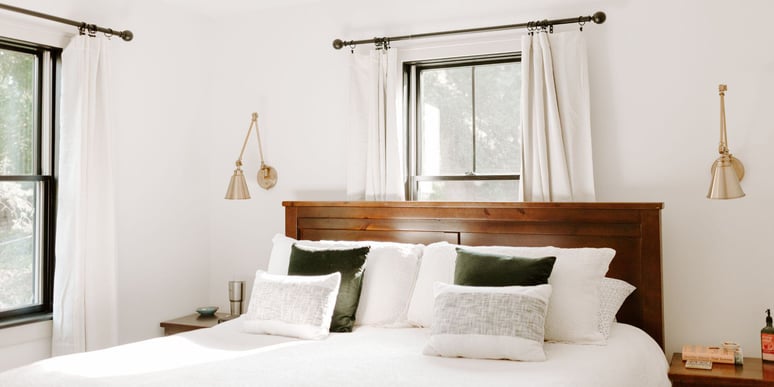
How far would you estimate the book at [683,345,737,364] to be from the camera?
2850mm

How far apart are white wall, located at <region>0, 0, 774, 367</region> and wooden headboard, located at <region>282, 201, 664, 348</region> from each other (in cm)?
22

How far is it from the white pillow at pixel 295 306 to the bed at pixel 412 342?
5 cm

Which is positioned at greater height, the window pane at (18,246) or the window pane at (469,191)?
the window pane at (469,191)

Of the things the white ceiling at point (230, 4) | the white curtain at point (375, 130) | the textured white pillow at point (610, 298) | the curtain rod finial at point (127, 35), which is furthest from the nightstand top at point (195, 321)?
the textured white pillow at point (610, 298)

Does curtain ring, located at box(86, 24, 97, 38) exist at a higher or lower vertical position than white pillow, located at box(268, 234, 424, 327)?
higher

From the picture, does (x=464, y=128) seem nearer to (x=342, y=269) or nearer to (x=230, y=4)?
(x=342, y=269)

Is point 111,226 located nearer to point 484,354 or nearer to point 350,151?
point 350,151

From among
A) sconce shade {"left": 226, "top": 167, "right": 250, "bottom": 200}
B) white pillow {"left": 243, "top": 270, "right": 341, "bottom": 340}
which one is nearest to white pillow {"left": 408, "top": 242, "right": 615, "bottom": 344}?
white pillow {"left": 243, "top": 270, "right": 341, "bottom": 340}

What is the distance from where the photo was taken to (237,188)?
3936mm

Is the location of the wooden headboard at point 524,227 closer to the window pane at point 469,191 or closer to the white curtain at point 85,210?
the window pane at point 469,191

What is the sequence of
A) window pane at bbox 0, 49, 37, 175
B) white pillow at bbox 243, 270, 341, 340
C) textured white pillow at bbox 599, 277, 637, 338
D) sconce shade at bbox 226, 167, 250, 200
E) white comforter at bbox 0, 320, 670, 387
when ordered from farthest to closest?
sconce shade at bbox 226, 167, 250, 200 → window pane at bbox 0, 49, 37, 175 → white pillow at bbox 243, 270, 341, 340 → textured white pillow at bbox 599, 277, 637, 338 → white comforter at bbox 0, 320, 670, 387

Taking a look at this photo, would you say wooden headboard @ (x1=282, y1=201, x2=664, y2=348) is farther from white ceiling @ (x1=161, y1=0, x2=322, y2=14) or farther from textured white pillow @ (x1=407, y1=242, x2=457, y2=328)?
white ceiling @ (x1=161, y1=0, x2=322, y2=14)

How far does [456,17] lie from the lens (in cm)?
368

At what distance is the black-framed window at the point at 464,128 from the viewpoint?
3637mm
